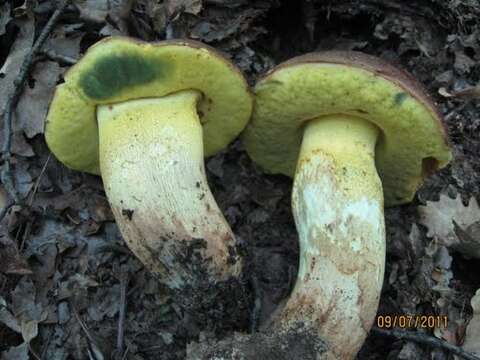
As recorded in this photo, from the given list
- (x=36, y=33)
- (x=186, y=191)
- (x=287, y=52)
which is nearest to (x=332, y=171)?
(x=186, y=191)

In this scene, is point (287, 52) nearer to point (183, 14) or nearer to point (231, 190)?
point (183, 14)

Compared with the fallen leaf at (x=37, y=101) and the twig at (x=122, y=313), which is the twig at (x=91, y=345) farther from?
the fallen leaf at (x=37, y=101)

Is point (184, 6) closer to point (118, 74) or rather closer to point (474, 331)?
point (118, 74)

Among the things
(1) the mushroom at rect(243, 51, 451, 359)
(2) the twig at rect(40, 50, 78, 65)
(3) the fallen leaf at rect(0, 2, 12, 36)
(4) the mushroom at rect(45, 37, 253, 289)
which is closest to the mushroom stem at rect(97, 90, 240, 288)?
(4) the mushroom at rect(45, 37, 253, 289)

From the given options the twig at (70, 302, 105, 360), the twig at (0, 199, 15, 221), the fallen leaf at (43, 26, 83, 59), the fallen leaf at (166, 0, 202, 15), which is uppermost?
the fallen leaf at (166, 0, 202, 15)

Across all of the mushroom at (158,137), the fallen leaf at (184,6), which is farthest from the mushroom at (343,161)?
the fallen leaf at (184,6)

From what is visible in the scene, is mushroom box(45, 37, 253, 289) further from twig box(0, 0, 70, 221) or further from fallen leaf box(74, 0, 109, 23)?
fallen leaf box(74, 0, 109, 23)

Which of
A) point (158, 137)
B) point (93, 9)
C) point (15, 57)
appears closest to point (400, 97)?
point (158, 137)
